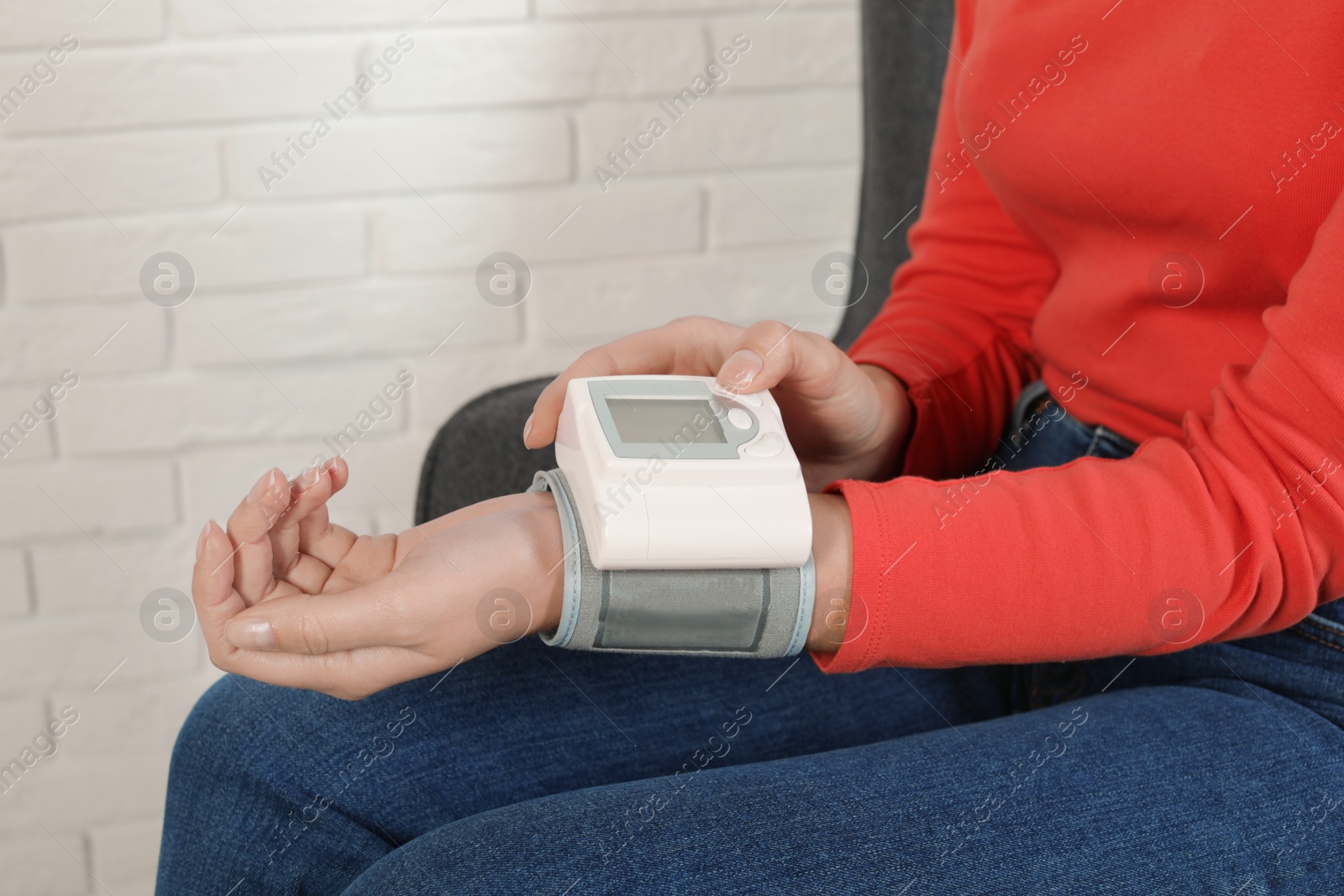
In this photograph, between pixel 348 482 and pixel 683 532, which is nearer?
pixel 683 532

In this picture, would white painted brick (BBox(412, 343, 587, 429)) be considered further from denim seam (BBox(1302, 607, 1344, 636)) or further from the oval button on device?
denim seam (BBox(1302, 607, 1344, 636))

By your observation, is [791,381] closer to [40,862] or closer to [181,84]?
[181,84]

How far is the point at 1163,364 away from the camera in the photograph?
64 cm

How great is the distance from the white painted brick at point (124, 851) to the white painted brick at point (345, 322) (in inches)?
21.6

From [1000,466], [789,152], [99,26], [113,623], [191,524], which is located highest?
[99,26]

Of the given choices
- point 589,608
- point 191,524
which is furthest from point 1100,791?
point 191,524

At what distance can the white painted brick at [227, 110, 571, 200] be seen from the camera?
42.3 inches

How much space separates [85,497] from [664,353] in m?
0.77

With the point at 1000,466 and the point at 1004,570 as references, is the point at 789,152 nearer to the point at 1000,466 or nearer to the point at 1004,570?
the point at 1000,466

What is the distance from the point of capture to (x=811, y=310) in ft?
4.25

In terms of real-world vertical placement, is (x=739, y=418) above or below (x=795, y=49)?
below

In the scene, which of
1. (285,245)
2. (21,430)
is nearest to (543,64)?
(285,245)

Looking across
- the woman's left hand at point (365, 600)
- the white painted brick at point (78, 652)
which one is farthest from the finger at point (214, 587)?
the white painted brick at point (78, 652)

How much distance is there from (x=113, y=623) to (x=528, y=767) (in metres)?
0.77
